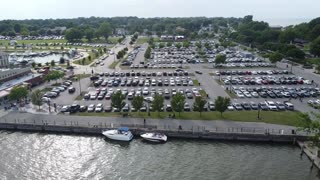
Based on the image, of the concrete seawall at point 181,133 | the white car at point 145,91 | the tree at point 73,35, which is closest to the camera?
the concrete seawall at point 181,133

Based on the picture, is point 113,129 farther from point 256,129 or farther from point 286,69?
point 286,69

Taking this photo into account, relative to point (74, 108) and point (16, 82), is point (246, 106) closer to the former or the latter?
point (74, 108)

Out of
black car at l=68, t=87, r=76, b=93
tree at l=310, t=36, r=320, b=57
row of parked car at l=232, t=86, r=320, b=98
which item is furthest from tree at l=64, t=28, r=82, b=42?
row of parked car at l=232, t=86, r=320, b=98

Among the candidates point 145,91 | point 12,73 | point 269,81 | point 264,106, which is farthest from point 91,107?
point 269,81

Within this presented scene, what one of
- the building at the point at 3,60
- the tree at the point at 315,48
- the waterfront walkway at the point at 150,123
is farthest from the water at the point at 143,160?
the tree at the point at 315,48

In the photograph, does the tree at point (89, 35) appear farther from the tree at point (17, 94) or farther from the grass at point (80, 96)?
the tree at point (17, 94)
